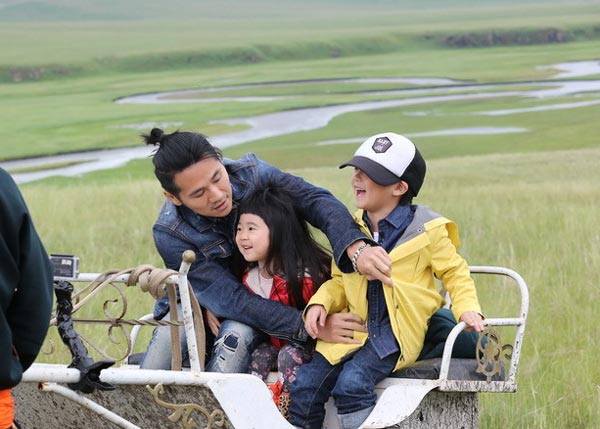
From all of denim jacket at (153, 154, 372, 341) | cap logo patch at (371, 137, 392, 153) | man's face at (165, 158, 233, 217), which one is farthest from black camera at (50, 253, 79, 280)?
cap logo patch at (371, 137, 392, 153)

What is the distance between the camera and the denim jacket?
4.84 meters

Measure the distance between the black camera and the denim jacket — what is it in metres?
1.12

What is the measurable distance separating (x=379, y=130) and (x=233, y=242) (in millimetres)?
32695

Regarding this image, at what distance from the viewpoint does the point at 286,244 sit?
500 cm

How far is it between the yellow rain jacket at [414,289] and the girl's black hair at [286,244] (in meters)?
0.17

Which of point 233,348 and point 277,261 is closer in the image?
point 233,348

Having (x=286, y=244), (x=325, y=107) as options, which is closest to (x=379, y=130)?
(x=325, y=107)

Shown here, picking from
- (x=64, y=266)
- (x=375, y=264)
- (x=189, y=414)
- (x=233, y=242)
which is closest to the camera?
(x=64, y=266)

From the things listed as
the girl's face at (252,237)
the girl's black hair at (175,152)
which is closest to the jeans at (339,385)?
the girl's face at (252,237)

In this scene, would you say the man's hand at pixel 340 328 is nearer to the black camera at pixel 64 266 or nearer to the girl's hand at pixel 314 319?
the girl's hand at pixel 314 319

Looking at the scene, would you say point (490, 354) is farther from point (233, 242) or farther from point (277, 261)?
point (233, 242)

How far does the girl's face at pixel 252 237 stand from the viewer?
4.94m

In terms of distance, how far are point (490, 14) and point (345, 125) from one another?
4383 inches

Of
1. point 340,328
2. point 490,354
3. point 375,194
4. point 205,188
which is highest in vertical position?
point 205,188
